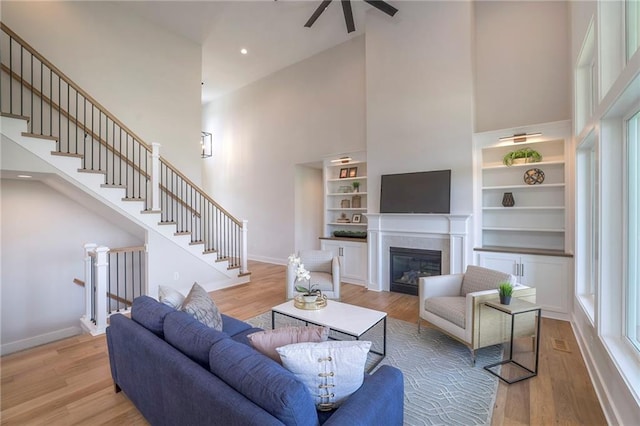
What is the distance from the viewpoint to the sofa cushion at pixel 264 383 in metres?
1.12

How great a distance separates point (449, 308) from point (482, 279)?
1.82ft

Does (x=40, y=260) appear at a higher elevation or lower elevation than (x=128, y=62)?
lower

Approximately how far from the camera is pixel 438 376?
2.51m

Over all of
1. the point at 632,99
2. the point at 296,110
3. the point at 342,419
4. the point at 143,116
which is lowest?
the point at 342,419

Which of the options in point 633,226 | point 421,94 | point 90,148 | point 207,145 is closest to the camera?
point 633,226

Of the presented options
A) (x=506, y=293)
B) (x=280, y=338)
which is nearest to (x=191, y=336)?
(x=280, y=338)

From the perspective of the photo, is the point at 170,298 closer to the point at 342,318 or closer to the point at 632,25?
the point at 342,318

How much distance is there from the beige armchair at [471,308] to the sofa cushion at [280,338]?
1716 mm

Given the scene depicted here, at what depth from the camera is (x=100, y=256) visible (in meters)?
3.58

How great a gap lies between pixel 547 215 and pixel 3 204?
7867 millimetres

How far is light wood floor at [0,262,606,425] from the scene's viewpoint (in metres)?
2.04

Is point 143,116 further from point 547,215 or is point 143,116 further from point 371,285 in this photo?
point 547,215

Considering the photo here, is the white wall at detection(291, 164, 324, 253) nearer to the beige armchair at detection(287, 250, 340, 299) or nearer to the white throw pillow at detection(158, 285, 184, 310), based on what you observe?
the beige armchair at detection(287, 250, 340, 299)

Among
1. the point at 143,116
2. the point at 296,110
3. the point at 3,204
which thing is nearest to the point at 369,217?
the point at 296,110
